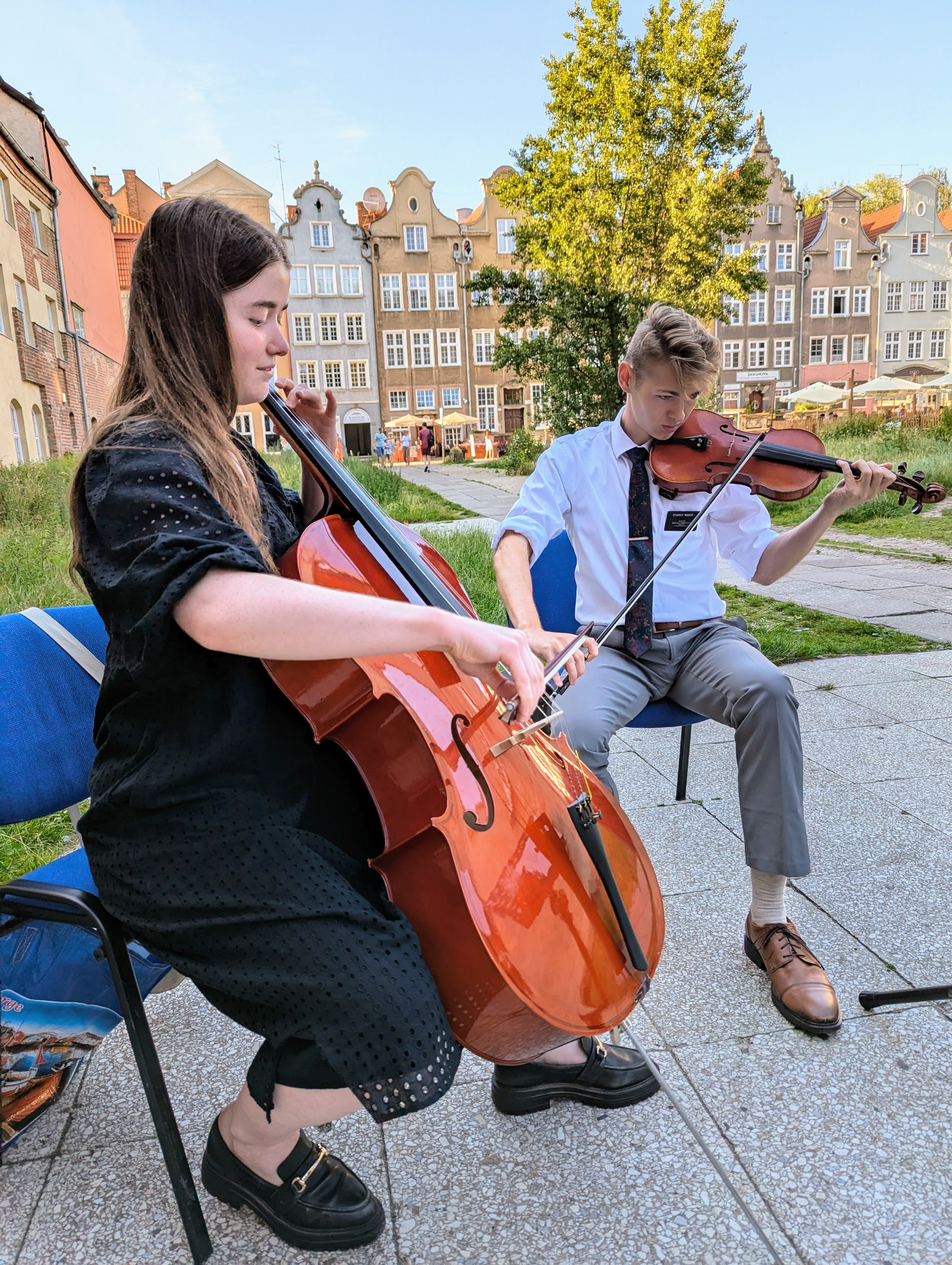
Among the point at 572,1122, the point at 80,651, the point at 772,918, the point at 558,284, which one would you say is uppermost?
the point at 558,284

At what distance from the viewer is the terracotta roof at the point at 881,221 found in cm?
4038

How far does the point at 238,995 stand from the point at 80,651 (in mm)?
871

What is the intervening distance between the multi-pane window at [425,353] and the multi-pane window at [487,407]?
2503mm

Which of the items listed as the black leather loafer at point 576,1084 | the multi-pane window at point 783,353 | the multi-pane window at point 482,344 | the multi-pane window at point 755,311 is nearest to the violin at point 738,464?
the black leather loafer at point 576,1084

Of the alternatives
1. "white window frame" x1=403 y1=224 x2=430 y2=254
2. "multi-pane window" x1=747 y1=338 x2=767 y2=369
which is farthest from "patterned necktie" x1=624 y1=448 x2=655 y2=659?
"multi-pane window" x1=747 y1=338 x2=767 y2=369

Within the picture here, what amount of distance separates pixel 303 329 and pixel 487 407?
870 centimetres

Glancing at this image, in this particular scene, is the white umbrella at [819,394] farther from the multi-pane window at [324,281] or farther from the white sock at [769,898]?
the white sock at [769,898]

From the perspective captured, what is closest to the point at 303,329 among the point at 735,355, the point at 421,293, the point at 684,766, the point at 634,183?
the point at 421,293

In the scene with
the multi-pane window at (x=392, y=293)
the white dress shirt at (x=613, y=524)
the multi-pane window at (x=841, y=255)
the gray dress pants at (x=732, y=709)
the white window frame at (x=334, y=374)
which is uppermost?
the multi-pane window at (x=841, y=255)

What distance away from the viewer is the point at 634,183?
15836 millimetres

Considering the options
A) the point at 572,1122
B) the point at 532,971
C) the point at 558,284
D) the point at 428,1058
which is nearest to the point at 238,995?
the point at 428,1058

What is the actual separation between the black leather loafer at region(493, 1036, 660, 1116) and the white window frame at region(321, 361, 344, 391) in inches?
1471

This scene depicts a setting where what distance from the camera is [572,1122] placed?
170 centimetres

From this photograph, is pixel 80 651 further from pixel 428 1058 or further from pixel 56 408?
pixel 56 408
